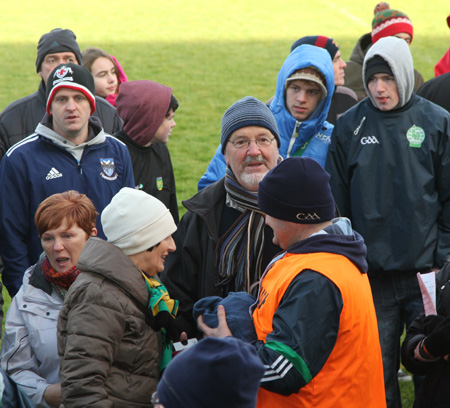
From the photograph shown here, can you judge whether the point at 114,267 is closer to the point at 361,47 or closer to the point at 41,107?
the point at 41,107

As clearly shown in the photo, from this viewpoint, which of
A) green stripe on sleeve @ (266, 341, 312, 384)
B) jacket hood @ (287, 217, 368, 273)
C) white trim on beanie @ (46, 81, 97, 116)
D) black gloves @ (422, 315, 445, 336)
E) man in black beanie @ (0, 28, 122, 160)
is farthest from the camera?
man in black beanie @ (0, 28, 122, 160)

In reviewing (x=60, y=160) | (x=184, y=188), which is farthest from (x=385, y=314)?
(x=184, y=188)

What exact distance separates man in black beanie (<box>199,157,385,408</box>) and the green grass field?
729 centimetres

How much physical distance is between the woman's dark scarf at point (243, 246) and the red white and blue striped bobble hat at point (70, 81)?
1.63 m

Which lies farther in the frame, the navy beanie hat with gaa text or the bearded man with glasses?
the bearded man with glasses

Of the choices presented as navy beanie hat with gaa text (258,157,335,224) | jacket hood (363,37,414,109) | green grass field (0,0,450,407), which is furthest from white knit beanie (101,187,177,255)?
green grass field (0,0,450,407)

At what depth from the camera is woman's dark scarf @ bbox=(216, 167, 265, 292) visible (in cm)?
368

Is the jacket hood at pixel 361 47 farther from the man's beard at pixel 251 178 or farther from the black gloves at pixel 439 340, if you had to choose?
the black gloves at pixel 439 340

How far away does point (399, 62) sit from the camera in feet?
15.6

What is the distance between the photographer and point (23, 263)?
4.66 metres

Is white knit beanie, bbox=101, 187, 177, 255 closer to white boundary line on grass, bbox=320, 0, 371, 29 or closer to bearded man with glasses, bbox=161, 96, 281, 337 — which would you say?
bearded man with glasses, bbox=161, 96, 281, 337

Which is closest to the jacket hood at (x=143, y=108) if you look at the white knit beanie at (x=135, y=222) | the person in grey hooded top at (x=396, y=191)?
the person in grey hooded top at (x=396, y=191)

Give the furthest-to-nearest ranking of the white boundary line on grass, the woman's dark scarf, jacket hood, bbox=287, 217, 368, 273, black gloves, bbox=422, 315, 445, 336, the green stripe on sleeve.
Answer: the white boundary line on grass < the woman's dark scarf < black gloves, bbox=422, 315, 445, 336 < jacket hood, bbox=287, 217, 368, 273 < the green stripe on sleeve

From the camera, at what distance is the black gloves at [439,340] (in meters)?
3.34
